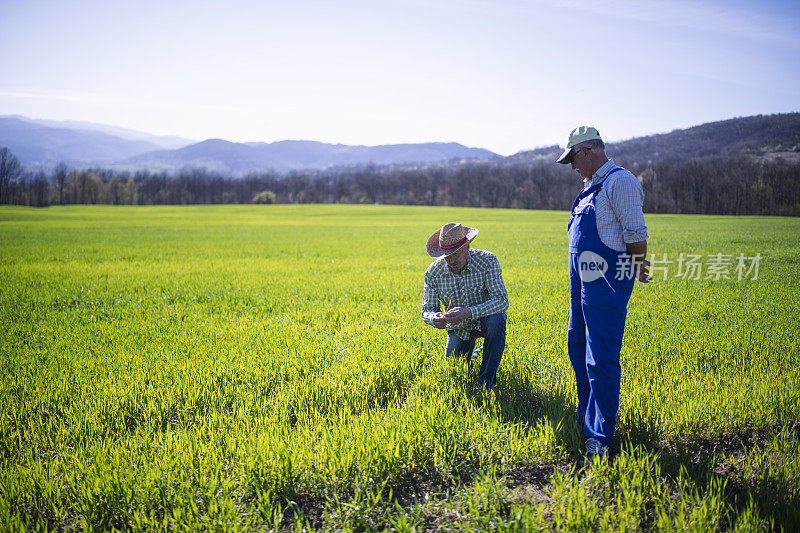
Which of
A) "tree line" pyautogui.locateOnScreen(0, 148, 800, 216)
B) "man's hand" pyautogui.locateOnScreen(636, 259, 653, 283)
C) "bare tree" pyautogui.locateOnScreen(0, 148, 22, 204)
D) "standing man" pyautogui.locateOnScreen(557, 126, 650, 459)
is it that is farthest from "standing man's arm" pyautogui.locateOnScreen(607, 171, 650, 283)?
"bare tree" pyautogui.locateOnScreen(0, 148, 22, 204)

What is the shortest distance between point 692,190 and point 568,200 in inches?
887

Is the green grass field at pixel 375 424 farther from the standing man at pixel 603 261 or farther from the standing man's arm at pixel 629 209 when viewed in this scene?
the standing man's arm at pixel 629 209

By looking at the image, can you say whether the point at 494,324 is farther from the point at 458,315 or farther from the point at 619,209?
the point at 619,209

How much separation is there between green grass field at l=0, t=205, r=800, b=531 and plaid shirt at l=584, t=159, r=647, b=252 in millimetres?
1771

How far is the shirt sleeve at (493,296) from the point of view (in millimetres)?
4852

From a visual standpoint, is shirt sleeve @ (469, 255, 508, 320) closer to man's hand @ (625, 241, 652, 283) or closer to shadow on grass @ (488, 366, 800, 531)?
shadow on grass @ (488, 366, 800, 531)

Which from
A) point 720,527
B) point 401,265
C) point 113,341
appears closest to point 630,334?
point 720,527

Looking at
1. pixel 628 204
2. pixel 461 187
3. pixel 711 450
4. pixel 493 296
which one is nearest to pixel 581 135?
pixel 628 204

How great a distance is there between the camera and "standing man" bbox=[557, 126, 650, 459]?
142 inches

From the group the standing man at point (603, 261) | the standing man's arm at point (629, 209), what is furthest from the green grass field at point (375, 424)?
the standing man's arm at point (629, 209)

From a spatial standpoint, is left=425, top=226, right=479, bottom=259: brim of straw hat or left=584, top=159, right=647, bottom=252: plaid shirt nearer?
left=584, top=159, right=647, bottom=252: plaid shirt

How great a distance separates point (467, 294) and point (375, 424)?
6.13 feet

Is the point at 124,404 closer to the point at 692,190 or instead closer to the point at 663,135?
the point at 692,190

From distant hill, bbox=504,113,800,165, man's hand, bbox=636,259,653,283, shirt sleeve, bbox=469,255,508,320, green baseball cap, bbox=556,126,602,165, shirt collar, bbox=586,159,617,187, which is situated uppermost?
distant hill, bbox=504,113,800,165
